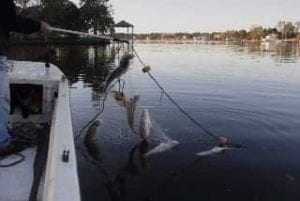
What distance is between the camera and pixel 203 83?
77.5 ft

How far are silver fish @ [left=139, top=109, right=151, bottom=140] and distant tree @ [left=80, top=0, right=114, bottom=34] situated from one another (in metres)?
111

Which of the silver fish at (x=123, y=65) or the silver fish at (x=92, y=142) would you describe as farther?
the silver fish at (x=92, y=142)

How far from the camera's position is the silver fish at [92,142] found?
392 inches

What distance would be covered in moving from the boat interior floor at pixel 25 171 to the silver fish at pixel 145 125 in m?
2.85

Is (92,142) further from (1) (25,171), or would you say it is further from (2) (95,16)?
(2) (95,16)

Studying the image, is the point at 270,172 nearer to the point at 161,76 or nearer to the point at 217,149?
the point at 217,149

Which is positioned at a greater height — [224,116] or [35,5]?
[35,5]

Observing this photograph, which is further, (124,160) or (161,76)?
(161,76)

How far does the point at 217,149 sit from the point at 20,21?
5.19 meters

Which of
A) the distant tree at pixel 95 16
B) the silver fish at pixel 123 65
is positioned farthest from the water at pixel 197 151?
the distant tree at pixel 95 16

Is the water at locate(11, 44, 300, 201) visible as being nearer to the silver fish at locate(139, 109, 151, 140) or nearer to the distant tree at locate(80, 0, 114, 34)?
the silver fish at locate(139, 109, 151, 140)

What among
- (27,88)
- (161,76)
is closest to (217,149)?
(27,88)

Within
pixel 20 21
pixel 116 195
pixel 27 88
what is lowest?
pixel 116 195

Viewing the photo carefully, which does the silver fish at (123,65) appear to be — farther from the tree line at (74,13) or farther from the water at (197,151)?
the tree line at (74,13)
